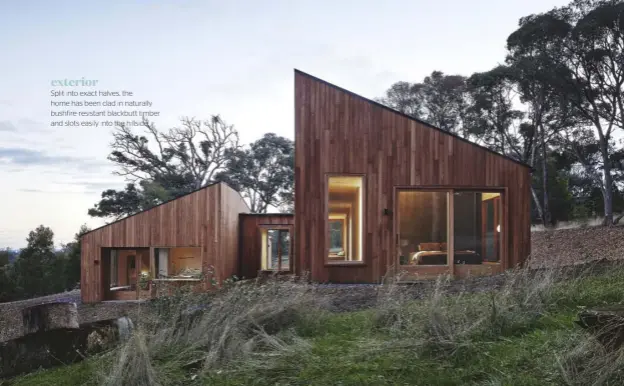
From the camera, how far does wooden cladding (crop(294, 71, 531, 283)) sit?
373 inches

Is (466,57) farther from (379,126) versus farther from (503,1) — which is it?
(379,126)

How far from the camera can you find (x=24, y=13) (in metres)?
10.7

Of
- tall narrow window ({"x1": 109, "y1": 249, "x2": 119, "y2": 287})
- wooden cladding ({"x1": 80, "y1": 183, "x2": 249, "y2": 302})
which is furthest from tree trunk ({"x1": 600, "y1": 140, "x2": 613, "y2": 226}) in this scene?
tall narrow window ({"x1": 109, "y1": 249, "x2": 119, "y2": 287})

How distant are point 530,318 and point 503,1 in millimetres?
10280

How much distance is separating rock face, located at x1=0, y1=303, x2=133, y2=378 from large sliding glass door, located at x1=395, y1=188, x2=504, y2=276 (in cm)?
608

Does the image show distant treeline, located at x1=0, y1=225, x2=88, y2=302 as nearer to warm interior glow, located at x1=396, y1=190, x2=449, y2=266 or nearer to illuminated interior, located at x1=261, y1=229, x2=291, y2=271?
illuminated interior, located at x1=261, y1=229, x2=291, y2=271

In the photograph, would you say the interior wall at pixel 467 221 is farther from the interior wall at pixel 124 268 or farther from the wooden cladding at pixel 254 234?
the interior wall at pixel 124 268

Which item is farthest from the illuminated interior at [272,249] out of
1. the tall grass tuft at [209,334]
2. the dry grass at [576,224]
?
the dry grass at [576,224]

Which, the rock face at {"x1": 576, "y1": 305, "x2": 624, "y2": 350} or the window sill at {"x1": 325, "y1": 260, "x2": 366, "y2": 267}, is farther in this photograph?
the window sill at {"x1": 325, "y1": 260, "x2": 366, "y2": 267}

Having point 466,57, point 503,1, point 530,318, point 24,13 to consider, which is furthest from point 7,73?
point 466,57

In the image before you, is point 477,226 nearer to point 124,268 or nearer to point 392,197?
point 392,197

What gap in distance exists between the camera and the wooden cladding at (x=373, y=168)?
948 cm

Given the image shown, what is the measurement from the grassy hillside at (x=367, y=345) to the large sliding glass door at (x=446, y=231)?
4.46m

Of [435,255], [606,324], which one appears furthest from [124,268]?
[606,324]
